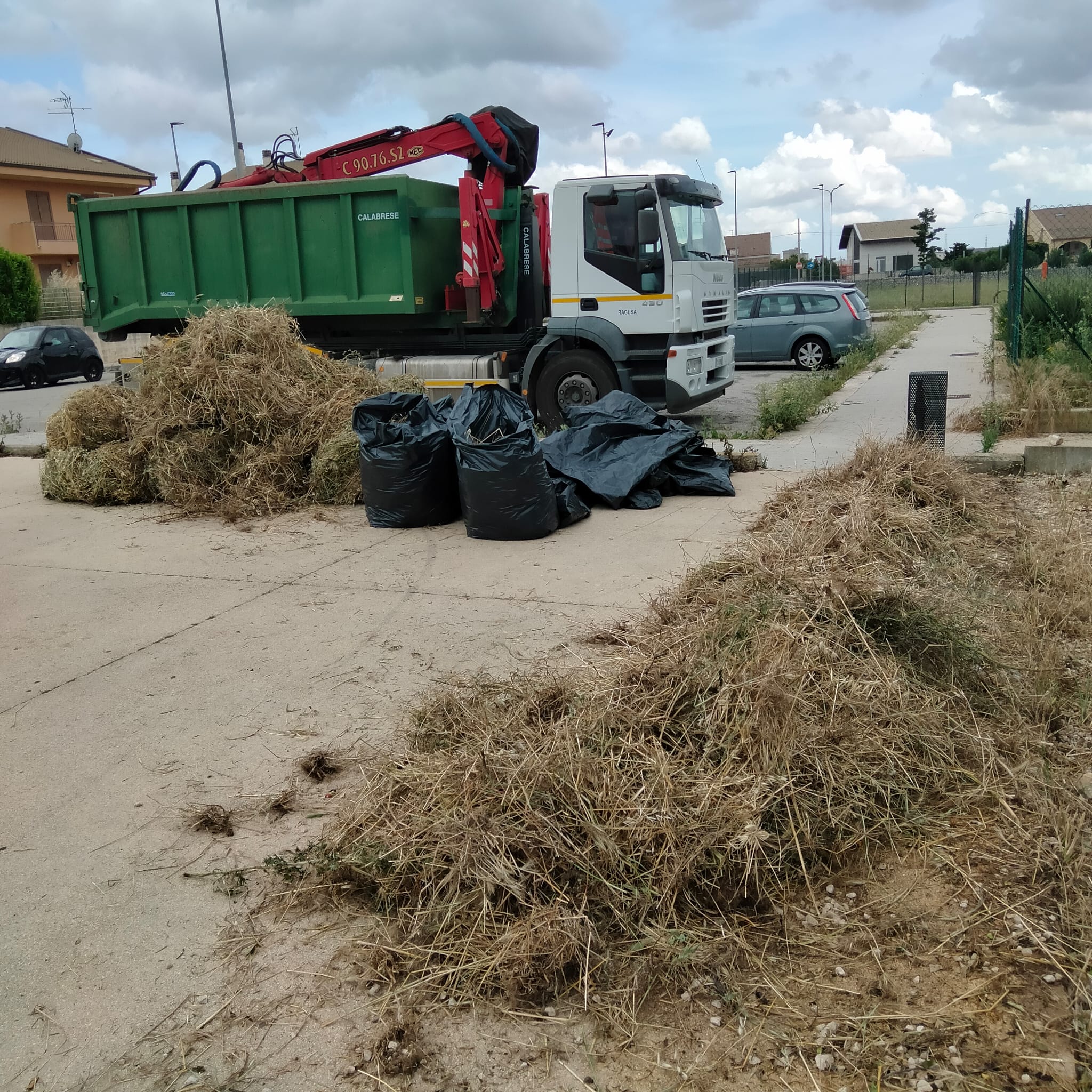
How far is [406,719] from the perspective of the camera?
4.47 meters

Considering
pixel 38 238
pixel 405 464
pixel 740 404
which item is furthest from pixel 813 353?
pixel 38 238

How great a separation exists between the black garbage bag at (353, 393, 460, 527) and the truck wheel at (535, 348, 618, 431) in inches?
141

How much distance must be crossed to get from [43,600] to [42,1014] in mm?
4533

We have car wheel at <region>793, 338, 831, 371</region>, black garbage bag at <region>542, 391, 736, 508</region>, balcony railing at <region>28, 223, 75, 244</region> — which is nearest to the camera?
black garbage bag at <region>542, 391, 736, 508</region>

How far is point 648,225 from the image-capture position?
11.1 m

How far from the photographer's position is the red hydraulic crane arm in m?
12.1

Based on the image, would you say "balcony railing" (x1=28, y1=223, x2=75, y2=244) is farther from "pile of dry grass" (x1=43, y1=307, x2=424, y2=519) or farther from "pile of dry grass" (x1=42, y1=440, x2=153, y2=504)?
"pile of dry grass" (x1=43, y1=307, x2=424, y2=519)

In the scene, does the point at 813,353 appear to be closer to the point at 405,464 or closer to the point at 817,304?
the point at 817,304

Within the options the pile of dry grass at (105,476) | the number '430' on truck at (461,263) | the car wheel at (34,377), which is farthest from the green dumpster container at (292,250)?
the car wheel at (34,377)

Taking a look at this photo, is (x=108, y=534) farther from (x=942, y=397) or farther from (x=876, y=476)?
(x=942, y=397)

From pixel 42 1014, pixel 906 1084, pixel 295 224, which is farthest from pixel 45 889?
pixel 295 224

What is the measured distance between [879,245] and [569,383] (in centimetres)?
10816

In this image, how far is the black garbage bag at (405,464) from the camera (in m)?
8.08

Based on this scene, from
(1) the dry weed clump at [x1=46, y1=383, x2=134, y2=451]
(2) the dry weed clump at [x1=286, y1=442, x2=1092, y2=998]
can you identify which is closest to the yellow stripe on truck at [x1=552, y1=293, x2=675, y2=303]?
(1) the dry weed clump at [x1=46, y1=383, x2=134, y2=451]
